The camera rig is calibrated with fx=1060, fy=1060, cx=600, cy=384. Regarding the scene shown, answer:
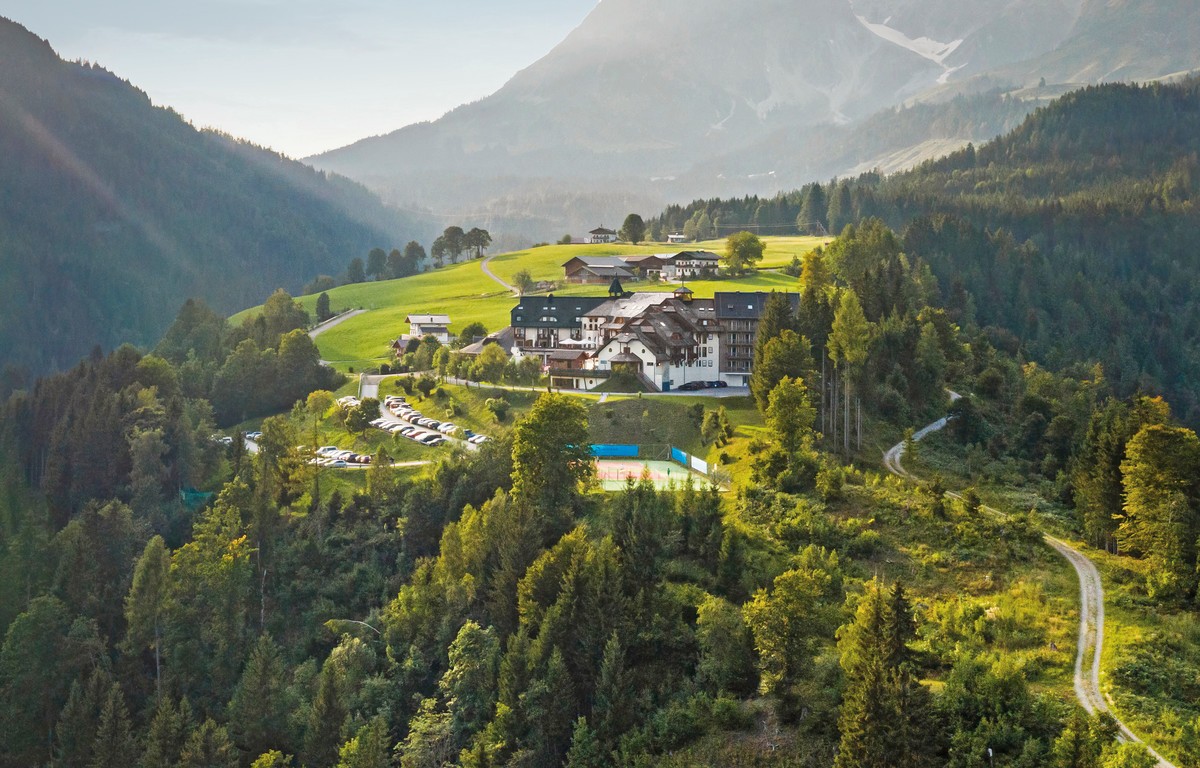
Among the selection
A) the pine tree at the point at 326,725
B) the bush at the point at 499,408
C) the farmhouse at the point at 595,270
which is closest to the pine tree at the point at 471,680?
the pine tree at the point at 326,725

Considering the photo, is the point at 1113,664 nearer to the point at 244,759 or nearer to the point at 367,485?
the point at 244,759

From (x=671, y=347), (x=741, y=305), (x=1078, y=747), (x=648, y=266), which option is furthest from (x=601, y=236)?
(x=1078, y=747)

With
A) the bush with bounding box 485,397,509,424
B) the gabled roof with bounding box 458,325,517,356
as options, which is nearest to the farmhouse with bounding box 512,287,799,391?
the gabled roof with bounding box 458,325,517,356

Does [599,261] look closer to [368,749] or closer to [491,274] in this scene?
[491,274]

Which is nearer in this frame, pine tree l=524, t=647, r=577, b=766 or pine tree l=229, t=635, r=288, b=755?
pine tree l=524, t=647, r=577, b=766

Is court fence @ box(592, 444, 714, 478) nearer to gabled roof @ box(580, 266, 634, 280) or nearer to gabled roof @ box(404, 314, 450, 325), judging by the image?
gabled roof @ box(404, 314, 450, 325)
